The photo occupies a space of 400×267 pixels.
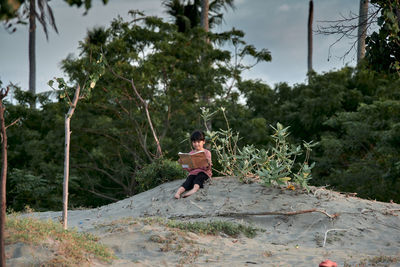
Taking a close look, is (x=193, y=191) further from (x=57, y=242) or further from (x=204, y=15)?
(x=204, y=15)

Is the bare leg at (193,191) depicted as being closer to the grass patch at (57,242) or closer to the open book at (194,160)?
the open book at (194,160)

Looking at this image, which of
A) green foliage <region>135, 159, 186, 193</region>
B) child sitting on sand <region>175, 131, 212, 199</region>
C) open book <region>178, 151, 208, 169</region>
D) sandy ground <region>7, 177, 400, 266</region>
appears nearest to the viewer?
sandy ground <region>7, 177, 400, 266</region>

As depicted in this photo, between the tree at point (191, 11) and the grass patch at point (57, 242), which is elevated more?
the tree at point (191, 11)

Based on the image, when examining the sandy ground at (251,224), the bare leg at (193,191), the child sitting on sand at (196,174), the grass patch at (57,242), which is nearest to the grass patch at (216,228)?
the sandy ground at (251,224)

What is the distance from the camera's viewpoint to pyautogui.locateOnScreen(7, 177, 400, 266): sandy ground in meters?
5.29

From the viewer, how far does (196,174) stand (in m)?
8.52

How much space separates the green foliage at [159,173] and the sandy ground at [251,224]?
412 millimetres

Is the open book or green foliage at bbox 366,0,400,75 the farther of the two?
the open book

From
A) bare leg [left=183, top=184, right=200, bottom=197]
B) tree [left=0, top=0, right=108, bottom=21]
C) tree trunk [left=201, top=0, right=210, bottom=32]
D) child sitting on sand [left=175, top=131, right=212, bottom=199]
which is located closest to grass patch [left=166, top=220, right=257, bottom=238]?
bare leg [left=183, top=184, right=200, bottom=197]

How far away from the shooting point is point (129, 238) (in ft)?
19.0

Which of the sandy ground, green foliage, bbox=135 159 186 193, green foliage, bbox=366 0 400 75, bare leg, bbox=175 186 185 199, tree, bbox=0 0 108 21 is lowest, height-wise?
the sandy ground

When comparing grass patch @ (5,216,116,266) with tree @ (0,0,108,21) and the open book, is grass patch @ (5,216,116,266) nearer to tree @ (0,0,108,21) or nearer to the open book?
tree @ (0,0,108,21)

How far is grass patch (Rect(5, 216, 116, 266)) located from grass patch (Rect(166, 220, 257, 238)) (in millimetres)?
1422

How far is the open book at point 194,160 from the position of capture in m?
8.20
